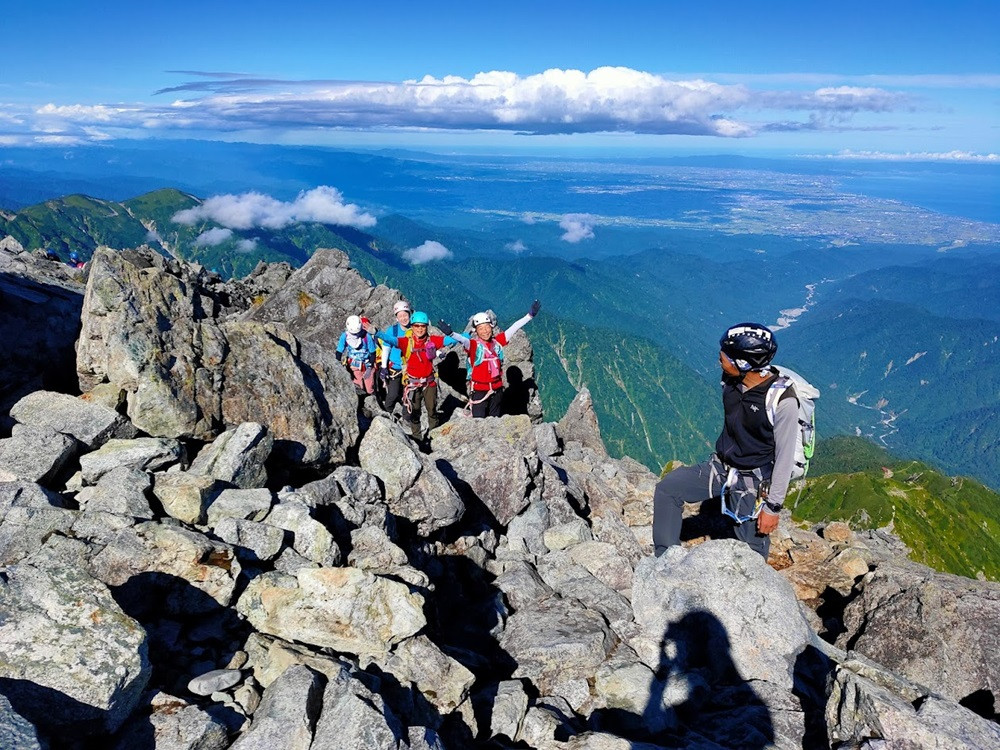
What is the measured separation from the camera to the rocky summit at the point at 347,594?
7289 millimetres

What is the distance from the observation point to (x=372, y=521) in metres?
13.2

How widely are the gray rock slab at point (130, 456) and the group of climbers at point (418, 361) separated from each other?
369 inches

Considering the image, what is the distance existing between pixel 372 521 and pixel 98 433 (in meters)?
5.79

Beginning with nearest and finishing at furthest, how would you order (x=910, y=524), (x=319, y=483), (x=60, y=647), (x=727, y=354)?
(x=60, y=647), (x=727, y=354), (x=319, y=483), (x=910, y=524)

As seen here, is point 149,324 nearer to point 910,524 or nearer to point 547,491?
point 547,491

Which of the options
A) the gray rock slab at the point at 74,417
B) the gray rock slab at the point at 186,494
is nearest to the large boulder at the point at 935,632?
the gray rock slab at the point at 186,494

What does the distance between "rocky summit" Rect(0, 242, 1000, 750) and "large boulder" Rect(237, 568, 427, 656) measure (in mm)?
33

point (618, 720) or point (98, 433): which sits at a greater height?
point (98, 433)

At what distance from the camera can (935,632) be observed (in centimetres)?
1150

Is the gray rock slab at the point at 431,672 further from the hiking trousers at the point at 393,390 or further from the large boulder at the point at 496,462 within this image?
the hiking trousers at the point at 393,390

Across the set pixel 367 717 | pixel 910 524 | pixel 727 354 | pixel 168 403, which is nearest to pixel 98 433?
pixel 168 403

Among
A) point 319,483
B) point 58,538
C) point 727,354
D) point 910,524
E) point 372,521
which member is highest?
point 727,354

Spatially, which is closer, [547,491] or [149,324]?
[149,324]

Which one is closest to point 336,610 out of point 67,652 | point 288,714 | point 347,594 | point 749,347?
point 347,594
